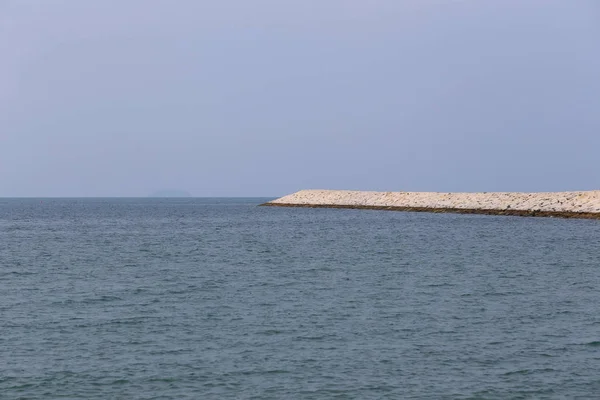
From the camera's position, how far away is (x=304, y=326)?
19.5 m

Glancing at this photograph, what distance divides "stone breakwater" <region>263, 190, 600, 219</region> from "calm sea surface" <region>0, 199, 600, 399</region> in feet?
127

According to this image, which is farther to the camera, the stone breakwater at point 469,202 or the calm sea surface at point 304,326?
the stone breakwater at point 469,202

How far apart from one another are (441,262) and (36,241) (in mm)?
32370

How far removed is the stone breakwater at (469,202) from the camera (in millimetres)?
75781

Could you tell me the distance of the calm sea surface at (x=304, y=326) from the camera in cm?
1430

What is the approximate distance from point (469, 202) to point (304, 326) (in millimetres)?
77105

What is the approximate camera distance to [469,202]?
9344 centimetres

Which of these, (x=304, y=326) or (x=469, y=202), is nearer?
(x=304, y=326)

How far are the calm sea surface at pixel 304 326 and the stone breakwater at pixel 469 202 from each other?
38.7 meters

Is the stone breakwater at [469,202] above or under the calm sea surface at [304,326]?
above

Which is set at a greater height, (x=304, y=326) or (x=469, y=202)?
(x=469, y=202)

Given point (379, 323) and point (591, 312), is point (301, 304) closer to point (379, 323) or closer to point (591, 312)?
point (379, 323)

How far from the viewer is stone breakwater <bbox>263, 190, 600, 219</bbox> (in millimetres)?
75781

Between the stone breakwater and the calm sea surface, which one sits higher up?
the stone breakwater
